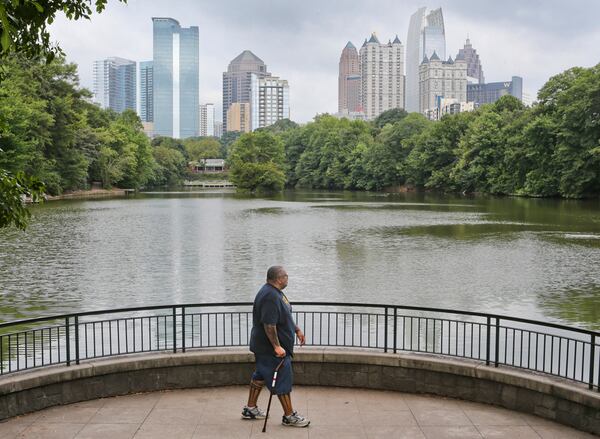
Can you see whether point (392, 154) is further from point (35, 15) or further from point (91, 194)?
point (35, 15)

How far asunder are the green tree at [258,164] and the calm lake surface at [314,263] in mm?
54399

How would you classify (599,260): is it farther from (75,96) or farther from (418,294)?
(75,96)

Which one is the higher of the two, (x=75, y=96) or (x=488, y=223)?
(x=75, y=96)

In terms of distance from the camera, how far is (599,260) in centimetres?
2731

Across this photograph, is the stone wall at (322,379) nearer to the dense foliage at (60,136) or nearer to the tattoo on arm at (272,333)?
the tattoo on arm at (272,333)

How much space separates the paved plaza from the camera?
24.1 ft

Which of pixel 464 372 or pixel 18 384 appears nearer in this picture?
pixel 18 384

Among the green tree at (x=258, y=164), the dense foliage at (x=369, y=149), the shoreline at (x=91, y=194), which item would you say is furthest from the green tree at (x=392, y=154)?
the shoreline at (x=91, y=194)

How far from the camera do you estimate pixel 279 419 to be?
775 cm

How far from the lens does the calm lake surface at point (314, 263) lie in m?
19.5

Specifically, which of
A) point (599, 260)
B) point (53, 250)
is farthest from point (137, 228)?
point (599, 260)

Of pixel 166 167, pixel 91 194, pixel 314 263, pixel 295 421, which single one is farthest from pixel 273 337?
pixel 166 167

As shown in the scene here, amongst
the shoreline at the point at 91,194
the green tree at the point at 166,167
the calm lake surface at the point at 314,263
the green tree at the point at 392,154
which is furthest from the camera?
the green tree at the point at 166,167

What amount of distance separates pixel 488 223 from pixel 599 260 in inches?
731
